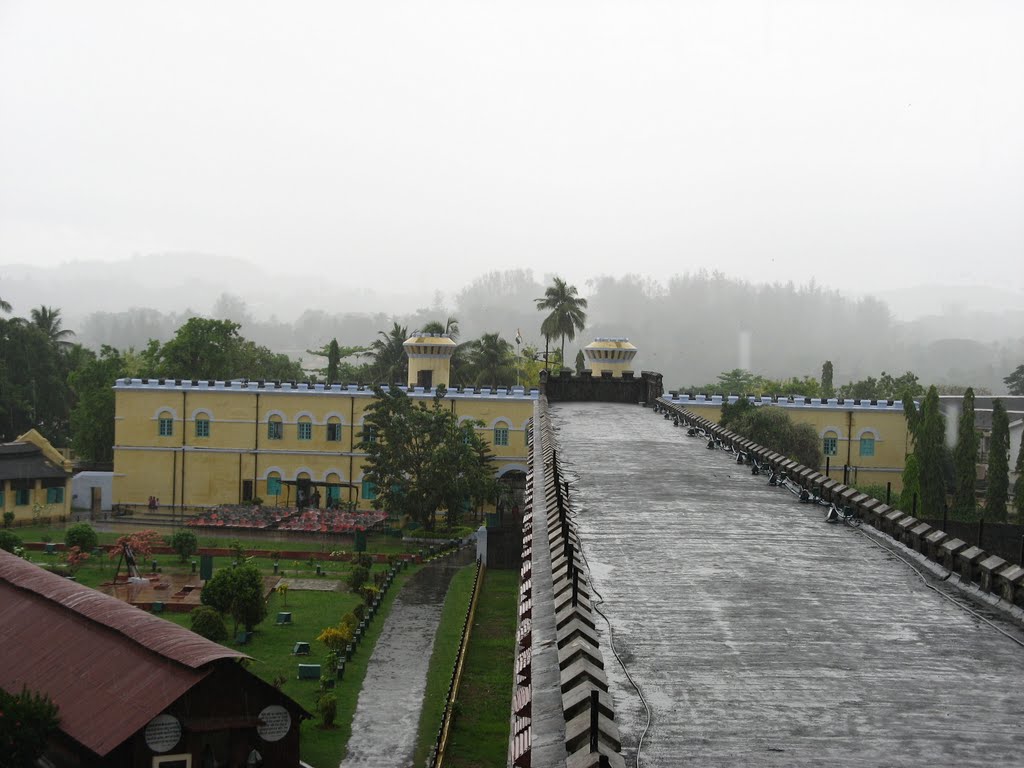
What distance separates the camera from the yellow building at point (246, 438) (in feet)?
177

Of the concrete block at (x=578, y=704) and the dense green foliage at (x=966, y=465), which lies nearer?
the concrete block at (x=578, y=704)

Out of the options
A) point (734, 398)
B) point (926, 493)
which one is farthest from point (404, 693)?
point (734, 398)

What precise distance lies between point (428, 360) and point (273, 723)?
38.3m

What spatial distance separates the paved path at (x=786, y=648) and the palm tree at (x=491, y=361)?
51091mm

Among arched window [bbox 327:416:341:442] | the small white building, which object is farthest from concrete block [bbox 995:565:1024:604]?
the small white building

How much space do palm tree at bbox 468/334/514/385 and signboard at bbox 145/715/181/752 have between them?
51.0 m

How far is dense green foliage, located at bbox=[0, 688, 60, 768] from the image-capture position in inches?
689

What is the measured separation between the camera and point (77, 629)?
21469mm

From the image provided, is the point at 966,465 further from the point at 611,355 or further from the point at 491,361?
the point at 491,361

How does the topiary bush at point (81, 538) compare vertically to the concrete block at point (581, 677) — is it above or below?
below

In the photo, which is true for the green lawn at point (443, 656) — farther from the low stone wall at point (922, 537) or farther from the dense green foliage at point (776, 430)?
the dense green foliage at point (776, 430)

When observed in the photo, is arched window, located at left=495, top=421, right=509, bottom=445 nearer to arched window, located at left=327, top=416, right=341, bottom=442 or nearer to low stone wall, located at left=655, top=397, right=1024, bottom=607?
arched window, located at left=327, top=416, right=341, bottom=442

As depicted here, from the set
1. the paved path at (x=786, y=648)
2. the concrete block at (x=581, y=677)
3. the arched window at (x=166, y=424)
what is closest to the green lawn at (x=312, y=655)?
the paved path at (x=786, y=648)

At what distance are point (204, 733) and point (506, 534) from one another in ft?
77.6
